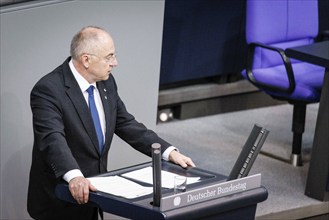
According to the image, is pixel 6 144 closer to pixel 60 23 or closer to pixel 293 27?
pixel 60 23

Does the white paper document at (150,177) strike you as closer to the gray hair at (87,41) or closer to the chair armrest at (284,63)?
the gray hair at (87,41)

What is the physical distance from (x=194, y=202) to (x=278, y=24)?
335 cm

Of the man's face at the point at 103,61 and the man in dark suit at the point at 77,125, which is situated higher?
the man's face at the point at 103,61

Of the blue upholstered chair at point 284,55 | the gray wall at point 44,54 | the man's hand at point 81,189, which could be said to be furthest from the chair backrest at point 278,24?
the man's hand at point 81,189

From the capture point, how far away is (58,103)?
4.38 m

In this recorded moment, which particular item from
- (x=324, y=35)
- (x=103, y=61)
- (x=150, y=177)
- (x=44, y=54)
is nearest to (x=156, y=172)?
(x=150, y=177)

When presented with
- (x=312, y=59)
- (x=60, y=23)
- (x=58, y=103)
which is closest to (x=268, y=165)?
(x=312, y=59)

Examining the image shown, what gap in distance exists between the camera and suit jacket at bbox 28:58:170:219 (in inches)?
169

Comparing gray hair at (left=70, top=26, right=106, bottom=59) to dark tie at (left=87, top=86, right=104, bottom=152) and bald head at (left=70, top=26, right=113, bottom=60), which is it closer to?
bald head at (left=70, top=26, right=113, bottom=60)

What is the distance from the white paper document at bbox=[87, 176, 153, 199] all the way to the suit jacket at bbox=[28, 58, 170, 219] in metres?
0.24

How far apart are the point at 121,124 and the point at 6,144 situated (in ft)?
2.83

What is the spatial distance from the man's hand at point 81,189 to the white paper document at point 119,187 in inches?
2.3

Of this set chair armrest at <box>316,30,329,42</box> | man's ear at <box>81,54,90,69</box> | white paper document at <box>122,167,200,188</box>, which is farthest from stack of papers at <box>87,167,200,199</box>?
chair armrest at <box>316,30,329,42</box>

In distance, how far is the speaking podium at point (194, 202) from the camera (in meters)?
3.64
